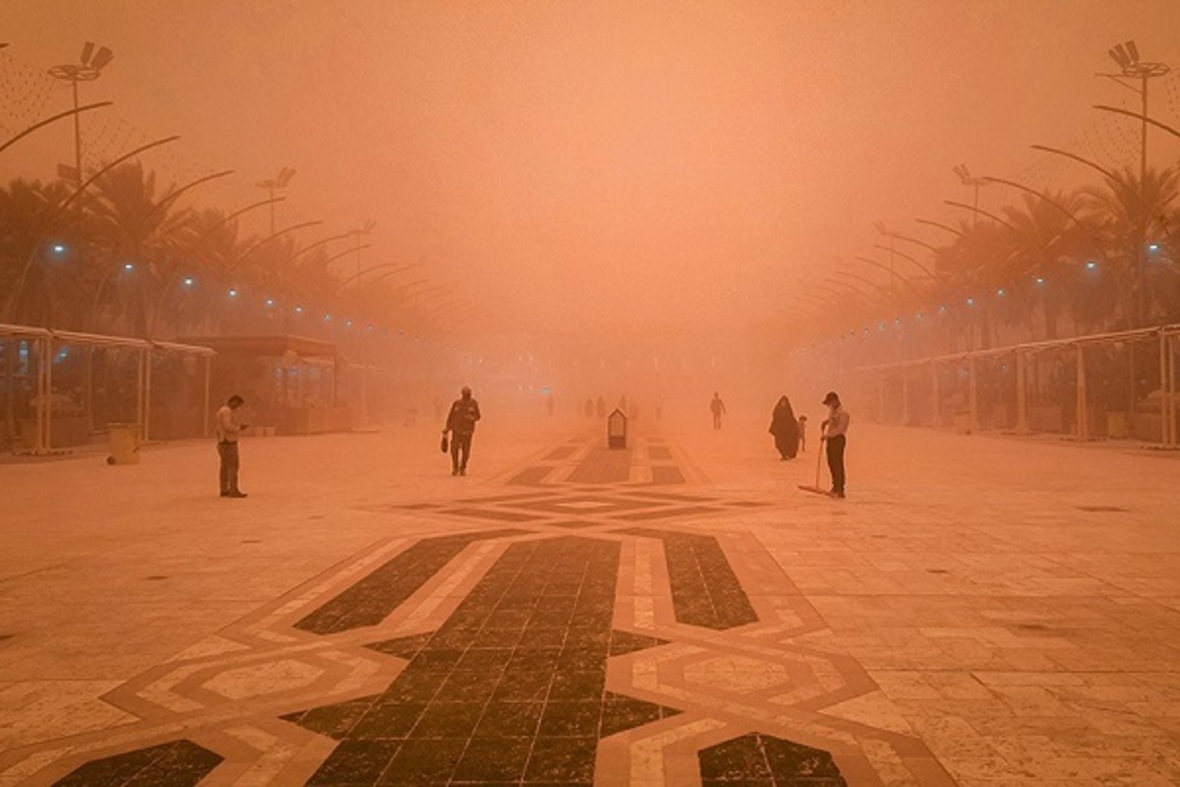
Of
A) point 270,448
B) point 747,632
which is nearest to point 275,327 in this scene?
point 270,448

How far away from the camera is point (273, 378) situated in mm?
35344

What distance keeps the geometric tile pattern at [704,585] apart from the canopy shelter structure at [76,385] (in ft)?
61.9

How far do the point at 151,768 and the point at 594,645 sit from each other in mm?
2553

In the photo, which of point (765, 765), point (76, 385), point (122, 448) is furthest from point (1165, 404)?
point (76, 385)

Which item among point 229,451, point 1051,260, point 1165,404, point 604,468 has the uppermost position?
point 1051,260

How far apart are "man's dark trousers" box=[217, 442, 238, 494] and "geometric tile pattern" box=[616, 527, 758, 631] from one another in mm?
7363

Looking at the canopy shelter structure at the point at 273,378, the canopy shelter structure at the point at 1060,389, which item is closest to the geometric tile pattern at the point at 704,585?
the canopy shelter structure at the point at 1060,389

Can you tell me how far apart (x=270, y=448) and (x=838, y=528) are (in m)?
21.6

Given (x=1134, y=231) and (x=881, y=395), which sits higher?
(x=1134, y=231)

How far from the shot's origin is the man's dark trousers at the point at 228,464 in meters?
14.0

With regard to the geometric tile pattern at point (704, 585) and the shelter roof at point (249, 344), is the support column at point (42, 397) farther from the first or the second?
the geometric tile pattern at point (704, 585)

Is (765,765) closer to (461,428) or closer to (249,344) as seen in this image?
(461,428)

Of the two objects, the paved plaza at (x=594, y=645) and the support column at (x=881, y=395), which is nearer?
the paved plaza at (x=594, y=645)

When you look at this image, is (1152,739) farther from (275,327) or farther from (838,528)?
(275,327)
